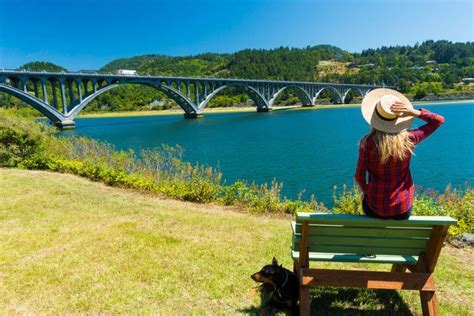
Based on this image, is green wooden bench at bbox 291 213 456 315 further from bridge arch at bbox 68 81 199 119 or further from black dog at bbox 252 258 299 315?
bridge arch at bbox 68 81 199 119

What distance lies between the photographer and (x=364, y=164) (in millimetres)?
2619

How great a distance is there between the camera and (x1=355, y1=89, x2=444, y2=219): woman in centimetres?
250

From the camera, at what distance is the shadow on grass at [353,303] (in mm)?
3199

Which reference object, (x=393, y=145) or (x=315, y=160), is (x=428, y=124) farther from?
(x=315, y=160)

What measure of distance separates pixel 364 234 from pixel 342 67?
7286 inches

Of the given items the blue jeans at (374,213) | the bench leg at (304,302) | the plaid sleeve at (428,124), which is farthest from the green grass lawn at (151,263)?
the plaid sleeve at (428,124)

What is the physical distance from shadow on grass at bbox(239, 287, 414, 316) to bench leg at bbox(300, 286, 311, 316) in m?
0.32

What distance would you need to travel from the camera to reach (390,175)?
2.59 m

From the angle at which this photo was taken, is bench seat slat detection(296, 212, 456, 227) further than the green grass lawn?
No

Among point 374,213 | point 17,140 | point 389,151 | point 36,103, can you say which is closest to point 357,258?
point 374,213

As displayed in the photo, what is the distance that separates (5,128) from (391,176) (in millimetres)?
12575

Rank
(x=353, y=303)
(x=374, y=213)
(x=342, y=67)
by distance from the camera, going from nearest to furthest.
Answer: (x=374, y=213)
(x=353, y=303)
(x=342, y=67)

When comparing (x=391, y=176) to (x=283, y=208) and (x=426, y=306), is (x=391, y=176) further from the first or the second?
(x=283, y=208)

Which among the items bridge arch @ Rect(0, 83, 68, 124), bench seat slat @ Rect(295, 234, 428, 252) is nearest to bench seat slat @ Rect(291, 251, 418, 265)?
bench seat slat @ Rect(295, 234, 428, 252)
